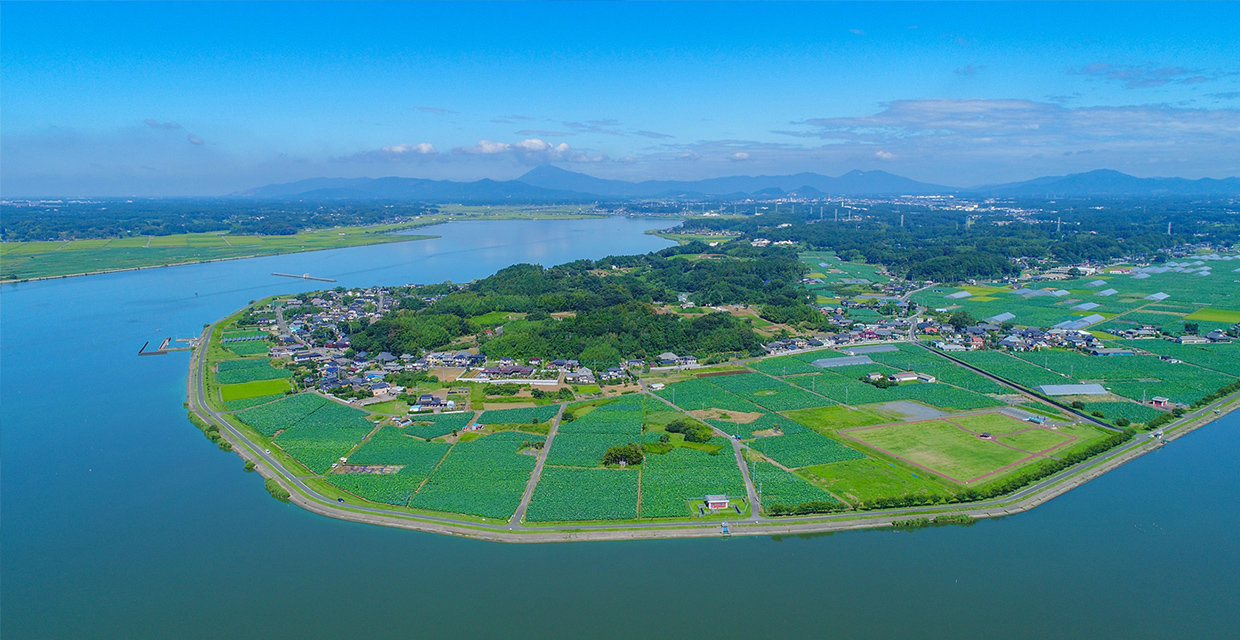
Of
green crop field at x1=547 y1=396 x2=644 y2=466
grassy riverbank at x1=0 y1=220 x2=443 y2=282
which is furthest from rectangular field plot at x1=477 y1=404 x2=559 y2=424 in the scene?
grassy riverbank at x1=0 y1=220 x2=443 y2=282

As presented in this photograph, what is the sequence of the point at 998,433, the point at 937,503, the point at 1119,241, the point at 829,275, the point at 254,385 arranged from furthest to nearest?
the point at 1119,241 → the point at 829,275 → the point at 254,385 → the point at 998,433 → the point at 937,503

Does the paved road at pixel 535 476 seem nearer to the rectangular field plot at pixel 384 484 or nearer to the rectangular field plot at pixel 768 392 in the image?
the rectangular field plot at pixel 384 484

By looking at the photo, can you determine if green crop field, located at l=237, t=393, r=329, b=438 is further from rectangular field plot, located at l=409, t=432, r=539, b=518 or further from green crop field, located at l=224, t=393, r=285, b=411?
rectangular field plot, located at l=409, t=432, r=539, b=518

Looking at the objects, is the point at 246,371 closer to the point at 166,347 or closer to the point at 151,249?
the point at 166,347

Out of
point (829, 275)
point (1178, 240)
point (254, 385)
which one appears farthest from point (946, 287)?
point (254, 385)

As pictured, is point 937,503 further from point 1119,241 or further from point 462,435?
point 1119,241

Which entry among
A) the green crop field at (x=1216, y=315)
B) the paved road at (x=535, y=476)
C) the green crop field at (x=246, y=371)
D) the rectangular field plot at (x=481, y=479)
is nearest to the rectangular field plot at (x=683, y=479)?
the paved road at (x=535, y=476)

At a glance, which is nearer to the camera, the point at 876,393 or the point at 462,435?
the point at 462,435
